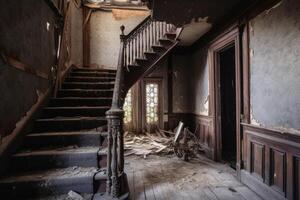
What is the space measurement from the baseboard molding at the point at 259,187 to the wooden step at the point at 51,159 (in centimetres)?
226

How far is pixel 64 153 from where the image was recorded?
2.56 m

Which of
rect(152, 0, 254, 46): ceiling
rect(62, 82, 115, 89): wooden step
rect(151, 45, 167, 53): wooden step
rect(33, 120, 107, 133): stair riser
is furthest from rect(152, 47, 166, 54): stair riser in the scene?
rect(33, 120, 107, 133): stair riser

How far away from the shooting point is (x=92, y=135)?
292cm

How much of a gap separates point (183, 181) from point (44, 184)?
2.11 metres

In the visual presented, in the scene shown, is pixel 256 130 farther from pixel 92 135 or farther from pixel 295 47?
pixel 92 135

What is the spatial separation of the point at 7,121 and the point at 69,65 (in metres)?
2.83

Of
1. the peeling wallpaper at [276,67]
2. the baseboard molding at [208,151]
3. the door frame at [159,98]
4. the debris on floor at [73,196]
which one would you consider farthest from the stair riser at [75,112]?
the door frame at [159,98]

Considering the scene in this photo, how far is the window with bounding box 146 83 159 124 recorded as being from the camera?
275 inches

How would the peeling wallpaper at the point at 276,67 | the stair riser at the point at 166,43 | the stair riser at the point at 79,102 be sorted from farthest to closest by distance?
the stair riser at the point at 166,43 → the stair riser at the point at 79,102 → the peeling wallpaper at the point at 276,67

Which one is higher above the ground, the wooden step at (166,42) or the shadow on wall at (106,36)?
the shadow on wall at (106,36)

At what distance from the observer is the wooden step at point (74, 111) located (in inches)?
139

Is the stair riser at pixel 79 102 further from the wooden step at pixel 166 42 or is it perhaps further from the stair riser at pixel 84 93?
the wooden step at pixel 166 42

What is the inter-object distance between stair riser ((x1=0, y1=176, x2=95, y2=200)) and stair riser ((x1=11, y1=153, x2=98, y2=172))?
12.1 inches

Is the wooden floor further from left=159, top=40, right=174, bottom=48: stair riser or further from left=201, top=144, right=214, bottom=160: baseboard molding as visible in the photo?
left=159, top=40, right=174, bottom=48: stair riser
